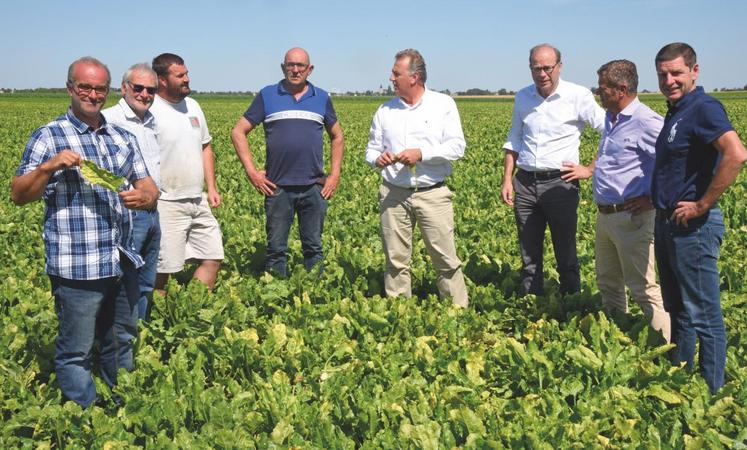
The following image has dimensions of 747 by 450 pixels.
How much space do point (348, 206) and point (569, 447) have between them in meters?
6.87

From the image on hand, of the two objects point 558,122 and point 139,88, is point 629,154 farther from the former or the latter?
point 139,88

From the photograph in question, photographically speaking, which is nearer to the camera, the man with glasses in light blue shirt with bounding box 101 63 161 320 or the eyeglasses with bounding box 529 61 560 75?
the man with glasses in light blue shirt with bounding box 101 63 161 320

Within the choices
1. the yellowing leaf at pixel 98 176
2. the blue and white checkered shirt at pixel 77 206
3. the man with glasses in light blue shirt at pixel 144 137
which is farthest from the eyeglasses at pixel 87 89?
the man with glasses in light blue shirt at pixel 144 137

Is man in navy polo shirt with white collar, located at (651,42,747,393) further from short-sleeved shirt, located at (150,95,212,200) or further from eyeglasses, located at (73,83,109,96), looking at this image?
short-sleeved shirt, located at (150,95,212,200)


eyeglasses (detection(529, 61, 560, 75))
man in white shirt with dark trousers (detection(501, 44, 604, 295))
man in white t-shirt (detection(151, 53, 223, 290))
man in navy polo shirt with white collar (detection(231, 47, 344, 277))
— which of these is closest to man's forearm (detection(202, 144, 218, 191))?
man in white t-shirt (detection(151, 53, 223, 290))

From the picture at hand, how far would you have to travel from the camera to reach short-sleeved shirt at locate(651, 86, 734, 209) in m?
3.81

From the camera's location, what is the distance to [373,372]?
178 inches

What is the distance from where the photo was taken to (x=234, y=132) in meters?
6.20

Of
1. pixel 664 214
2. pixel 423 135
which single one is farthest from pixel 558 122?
pixel 664 214

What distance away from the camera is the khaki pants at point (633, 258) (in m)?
4.68

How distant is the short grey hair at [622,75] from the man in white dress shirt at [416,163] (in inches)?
48.8

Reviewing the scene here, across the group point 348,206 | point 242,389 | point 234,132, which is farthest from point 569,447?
point 348,206

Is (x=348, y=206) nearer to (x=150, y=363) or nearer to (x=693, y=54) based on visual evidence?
(x=150, y=363)

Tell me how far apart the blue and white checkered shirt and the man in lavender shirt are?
3265 millimetres
